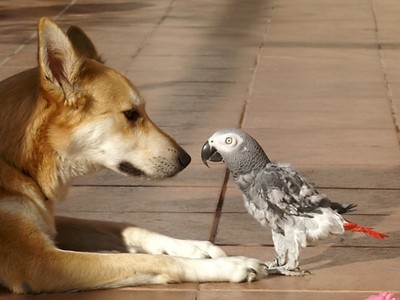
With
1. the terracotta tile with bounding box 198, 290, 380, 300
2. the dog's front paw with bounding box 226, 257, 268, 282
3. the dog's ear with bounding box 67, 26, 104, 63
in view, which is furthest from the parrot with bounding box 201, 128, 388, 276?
the dog's ear with bounding box 67, 26, 104, 63

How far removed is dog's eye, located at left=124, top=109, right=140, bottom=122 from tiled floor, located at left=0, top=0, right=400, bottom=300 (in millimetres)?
728

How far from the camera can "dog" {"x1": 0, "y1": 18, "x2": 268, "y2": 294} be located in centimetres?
543

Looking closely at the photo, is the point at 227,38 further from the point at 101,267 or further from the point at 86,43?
the point at 101,267

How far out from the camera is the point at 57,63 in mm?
5641

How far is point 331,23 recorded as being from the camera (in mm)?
13234

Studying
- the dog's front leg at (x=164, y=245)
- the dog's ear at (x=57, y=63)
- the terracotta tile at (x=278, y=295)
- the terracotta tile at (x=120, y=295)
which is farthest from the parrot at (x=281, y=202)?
the dog's ear at (x=57, y=63)

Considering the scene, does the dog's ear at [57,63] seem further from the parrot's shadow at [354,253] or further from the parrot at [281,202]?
the parrot's shadow at [354,253]

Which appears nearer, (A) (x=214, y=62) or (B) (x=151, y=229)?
(B) (x=151, y=229)

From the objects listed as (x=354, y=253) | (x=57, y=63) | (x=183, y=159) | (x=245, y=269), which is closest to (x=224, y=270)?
(x=245, y=269)

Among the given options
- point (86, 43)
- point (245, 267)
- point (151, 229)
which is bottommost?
point (151, 229)

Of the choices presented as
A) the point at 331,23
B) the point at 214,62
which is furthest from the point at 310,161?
the point at 331,23

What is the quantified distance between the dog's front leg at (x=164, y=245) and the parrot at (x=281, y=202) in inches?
12.5

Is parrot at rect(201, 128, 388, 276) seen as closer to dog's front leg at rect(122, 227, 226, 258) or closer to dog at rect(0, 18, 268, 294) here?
dog at rect(0, 18, 268, 294)

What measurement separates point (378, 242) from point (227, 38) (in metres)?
6.47
